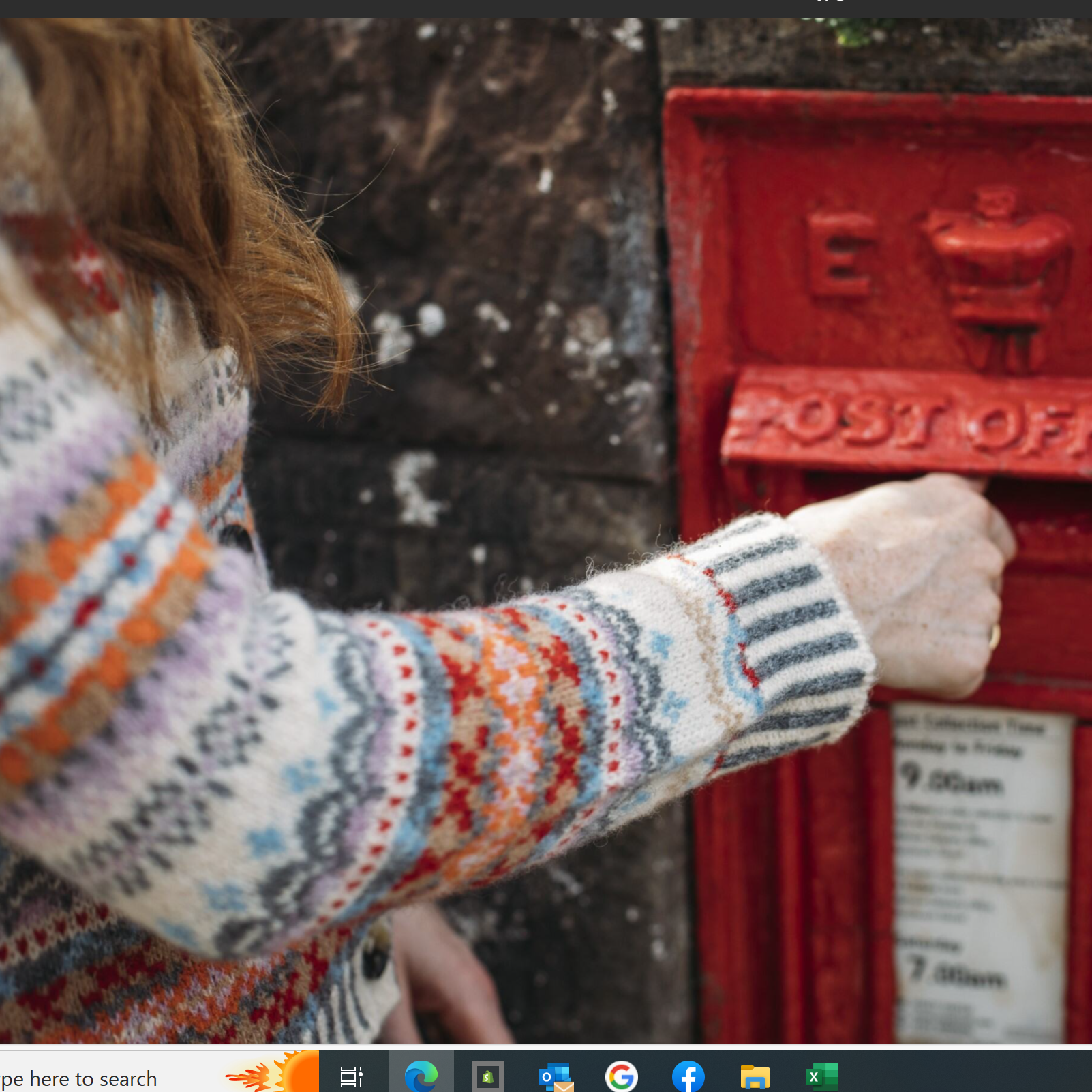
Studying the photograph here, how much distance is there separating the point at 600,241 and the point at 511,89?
174 mm

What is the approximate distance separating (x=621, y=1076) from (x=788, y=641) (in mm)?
410

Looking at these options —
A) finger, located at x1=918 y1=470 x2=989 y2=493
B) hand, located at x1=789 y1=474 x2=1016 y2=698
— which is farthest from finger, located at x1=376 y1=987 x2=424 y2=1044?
finger, located at x1=918 y1=470 x2=989 y2=493

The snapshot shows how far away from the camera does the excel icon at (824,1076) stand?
93 centimetres

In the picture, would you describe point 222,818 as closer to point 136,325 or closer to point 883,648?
point 136,325

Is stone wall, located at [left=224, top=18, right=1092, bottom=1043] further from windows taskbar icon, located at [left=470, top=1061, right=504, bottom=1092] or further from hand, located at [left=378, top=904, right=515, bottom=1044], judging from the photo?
windows taskbar icon, located at [left=470, top=1061, right=504, bottom=1092]

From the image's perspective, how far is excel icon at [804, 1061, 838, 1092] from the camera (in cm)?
93

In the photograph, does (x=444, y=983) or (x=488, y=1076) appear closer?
(x=488, y=1076)

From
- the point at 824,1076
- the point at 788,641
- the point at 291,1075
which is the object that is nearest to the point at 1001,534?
the point at 788,641

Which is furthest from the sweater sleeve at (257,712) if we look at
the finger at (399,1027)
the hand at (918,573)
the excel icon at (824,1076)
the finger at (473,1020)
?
the finger at (473,1020)

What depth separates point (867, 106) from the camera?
99 centimetres

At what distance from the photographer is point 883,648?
3.05ft

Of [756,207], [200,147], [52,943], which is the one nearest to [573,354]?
[756,207]

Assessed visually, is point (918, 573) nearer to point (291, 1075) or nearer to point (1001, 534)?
point (1001, 534)

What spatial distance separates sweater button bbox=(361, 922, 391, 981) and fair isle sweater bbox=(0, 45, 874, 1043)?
0.74 ft
